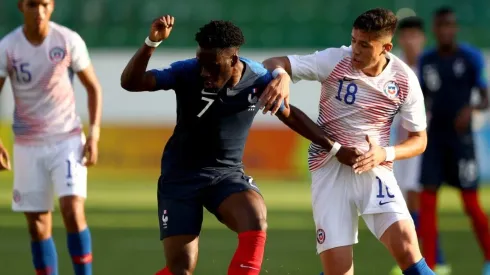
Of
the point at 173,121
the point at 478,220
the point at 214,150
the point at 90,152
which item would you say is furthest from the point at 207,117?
the point at 173,121

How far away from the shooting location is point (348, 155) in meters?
7.04

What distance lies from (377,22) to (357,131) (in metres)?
0.73

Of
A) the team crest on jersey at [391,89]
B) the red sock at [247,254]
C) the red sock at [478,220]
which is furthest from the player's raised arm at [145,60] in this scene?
the red sock at [478,220]

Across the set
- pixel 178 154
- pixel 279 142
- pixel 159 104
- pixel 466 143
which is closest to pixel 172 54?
pixel 159 104

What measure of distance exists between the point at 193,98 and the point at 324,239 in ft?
4.04

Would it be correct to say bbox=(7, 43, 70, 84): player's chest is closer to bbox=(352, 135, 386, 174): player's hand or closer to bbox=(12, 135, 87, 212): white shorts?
bbox=(12, 135, 87, 212): white shorts

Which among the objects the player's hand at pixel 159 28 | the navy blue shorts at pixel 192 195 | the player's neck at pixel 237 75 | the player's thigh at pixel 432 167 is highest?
the player's hand at pixel 159 28

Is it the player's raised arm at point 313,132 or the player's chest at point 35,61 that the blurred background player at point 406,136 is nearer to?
the player's chest at point 35,61

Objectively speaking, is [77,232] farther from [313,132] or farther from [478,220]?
[478,220]

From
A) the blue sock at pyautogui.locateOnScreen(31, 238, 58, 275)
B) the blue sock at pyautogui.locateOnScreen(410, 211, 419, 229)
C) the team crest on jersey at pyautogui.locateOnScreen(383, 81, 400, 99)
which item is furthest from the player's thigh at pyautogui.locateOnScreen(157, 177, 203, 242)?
the blue sock at pyautogui.locateOnScreen(410, 211, 419, 229)

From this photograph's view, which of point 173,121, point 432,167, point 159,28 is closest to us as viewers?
point 159,28

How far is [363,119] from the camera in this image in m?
7.27

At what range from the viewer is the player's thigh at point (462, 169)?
10.6 metres

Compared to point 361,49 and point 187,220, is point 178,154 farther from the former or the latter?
point 361,49
